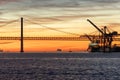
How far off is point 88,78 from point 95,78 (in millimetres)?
1239

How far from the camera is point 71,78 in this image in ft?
278

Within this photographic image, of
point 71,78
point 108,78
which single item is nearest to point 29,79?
point 71,78

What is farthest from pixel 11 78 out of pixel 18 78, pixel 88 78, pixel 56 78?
pixel 88 78

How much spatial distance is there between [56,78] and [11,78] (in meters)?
7.58

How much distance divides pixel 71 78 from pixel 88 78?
117 inches

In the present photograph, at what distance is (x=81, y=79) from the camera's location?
3260 inches

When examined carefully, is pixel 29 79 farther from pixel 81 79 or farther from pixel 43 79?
pixel 81 79

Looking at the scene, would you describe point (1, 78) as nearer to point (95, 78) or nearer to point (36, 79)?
point (36, 79)

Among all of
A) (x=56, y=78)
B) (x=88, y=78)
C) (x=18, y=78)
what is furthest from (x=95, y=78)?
(x=18, y=78)

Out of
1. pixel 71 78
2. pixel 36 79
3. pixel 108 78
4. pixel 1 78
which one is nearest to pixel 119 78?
pixel 108 78

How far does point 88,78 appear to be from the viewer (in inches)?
3356

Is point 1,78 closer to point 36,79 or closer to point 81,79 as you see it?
point 36,79

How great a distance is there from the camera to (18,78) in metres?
84.4

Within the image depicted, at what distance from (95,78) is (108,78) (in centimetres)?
224
